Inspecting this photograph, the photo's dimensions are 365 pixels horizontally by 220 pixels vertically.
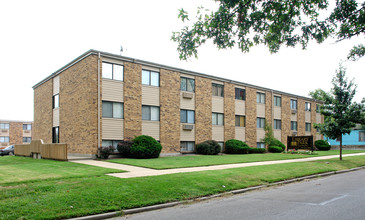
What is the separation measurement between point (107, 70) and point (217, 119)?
1183cm

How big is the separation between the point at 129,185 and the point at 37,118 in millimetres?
24764

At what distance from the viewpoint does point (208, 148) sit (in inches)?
1029

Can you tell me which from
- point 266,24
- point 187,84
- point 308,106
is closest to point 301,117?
point 308,106

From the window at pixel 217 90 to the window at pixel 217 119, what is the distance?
1.87 meters

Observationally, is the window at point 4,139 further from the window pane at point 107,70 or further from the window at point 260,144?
the window at point 260,144

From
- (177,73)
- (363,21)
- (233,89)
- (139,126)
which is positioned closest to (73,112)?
(139,126)

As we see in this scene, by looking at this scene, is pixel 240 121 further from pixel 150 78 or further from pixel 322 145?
pixel 322 145

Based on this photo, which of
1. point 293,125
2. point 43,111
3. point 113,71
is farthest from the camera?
point 293,125

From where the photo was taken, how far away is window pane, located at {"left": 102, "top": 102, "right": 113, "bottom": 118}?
71.1ft

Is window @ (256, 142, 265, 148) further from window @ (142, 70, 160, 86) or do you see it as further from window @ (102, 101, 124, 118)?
window @ (102, 101, 124, 118)

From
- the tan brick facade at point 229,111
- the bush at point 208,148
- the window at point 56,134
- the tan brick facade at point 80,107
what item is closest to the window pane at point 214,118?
the tan brick facade at point 229,111

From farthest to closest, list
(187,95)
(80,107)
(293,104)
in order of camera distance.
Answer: (293,104) < (187,95) < (80,107)

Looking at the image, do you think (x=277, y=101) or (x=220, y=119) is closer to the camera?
(x=220, y=119)

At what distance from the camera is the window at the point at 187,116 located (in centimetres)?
2628
